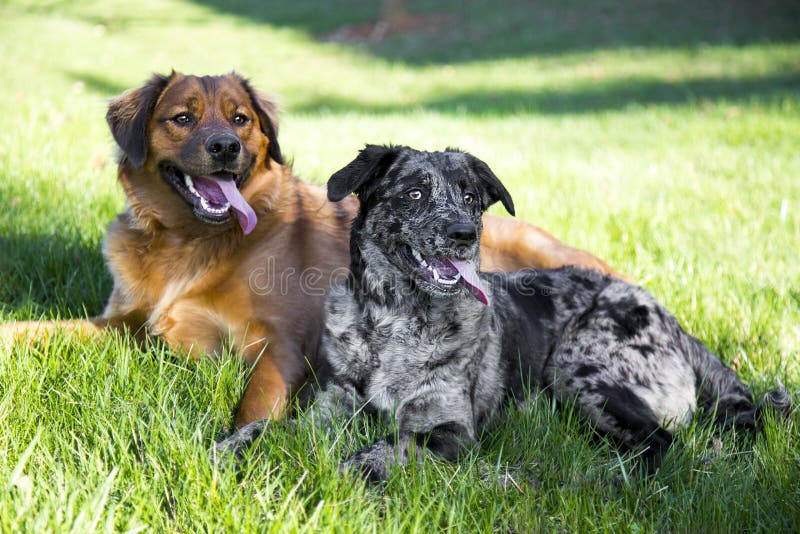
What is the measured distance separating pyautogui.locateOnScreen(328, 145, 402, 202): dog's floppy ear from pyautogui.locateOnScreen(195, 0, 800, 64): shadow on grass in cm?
1805

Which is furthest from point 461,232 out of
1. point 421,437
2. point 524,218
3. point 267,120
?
point 524,218

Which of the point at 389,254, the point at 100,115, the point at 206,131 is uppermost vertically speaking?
the point at 206,131

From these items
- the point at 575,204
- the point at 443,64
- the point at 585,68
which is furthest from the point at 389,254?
the point at 443,64

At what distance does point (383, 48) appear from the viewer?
23.7m

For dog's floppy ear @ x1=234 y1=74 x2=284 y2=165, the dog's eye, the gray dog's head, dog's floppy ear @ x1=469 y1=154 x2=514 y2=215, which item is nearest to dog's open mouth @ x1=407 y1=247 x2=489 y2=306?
the gray dog's head

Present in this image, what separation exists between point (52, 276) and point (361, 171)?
2.44 meters

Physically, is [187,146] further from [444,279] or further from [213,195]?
[444,279]

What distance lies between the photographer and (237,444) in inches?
120

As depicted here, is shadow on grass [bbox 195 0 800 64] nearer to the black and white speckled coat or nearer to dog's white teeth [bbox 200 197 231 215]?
dog's white teeth [bbox 200 197 231 215]

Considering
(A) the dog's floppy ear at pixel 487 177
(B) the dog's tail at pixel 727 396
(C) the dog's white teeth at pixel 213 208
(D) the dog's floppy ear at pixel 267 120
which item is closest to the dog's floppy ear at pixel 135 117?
(C) the dog's white teeth at pixel 213 208

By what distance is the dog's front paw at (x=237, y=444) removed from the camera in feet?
9.43

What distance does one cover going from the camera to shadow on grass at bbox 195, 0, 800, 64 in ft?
68.5

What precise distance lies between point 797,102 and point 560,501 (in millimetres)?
11434

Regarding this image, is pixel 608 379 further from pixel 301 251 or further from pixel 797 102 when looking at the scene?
pixel 797 102
